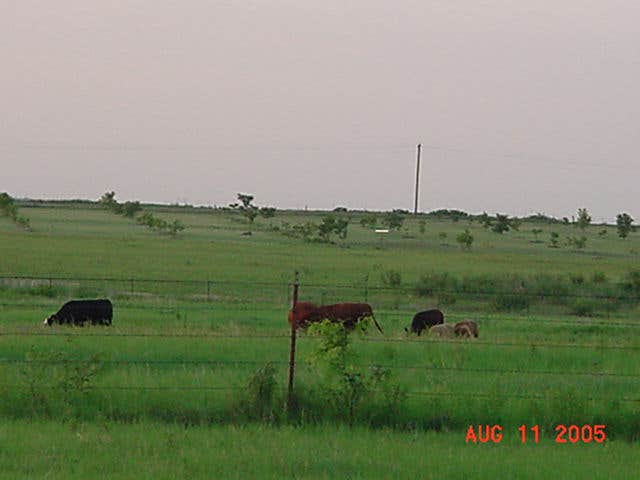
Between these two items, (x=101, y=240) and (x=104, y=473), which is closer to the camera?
(x=104, y=473)

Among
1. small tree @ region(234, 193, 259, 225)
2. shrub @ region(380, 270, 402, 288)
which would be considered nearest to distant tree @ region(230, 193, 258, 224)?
small tree @ region(234, 193, 259, 225)

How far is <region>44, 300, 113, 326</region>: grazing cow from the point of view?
23734mm

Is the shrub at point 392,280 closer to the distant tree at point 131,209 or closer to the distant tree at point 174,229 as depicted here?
the distant tree at point 174,229

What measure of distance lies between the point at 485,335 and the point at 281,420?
1185cm

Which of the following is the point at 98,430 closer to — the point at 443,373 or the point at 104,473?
the point at 104,473

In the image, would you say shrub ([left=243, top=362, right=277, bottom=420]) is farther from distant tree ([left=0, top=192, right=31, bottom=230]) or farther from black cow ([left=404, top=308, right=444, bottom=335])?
distant tree ([left=0, top=192, right=31, bottom=230])

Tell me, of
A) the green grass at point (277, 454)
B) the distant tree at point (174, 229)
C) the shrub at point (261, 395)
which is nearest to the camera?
the green grass at point (277, 454)

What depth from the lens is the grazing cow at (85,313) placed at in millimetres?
23734

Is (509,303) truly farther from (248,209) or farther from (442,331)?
(248,209)

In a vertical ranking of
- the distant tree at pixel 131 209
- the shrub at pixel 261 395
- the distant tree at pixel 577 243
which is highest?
the distant tree at pixel 131 209

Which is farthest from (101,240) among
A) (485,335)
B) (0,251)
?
(485,335)

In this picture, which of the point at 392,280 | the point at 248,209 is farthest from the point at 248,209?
the point at 392,280

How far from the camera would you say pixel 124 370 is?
1423 cm

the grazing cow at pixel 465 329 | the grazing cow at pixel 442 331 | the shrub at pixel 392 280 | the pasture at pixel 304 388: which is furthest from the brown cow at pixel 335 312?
the shrub at pixel 392 280
